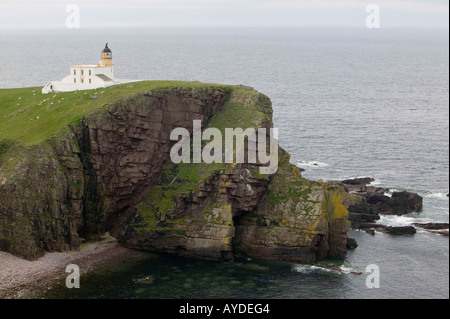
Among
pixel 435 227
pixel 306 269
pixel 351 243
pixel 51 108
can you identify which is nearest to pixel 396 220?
pixel 435 227

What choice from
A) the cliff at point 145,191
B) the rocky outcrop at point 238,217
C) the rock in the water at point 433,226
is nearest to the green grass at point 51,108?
the cliff at point 145,191

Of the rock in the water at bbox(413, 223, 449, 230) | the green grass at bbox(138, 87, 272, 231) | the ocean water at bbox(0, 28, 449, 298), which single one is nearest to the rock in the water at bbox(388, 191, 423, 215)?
the ocean water at bbox(0, 28, 449, 298)

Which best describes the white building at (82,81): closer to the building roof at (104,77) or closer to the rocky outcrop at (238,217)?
the building roof at (104,77)

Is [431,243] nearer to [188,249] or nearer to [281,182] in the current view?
[281,182]

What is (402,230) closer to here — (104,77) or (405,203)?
(405,203)

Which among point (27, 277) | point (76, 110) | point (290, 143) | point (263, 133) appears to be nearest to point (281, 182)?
point (263, 133)

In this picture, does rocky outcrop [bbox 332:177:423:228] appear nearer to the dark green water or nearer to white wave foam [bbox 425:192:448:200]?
white wave foam [bbox 425:192:448:200]
